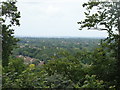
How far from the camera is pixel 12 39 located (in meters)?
9.70

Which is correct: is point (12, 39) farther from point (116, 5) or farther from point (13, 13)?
point (116, 5)

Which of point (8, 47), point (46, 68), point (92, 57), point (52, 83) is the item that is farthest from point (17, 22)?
point (52, 83)

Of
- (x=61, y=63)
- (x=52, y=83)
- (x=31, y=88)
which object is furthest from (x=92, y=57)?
(x=31, y=88)

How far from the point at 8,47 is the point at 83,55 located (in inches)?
153

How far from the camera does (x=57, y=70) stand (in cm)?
642

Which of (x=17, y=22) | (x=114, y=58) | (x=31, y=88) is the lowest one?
(x=31, y=88)

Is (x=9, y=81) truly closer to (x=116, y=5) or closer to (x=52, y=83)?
(x=52, y=83)

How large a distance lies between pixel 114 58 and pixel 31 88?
2796 mm

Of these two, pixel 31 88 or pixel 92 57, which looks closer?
pixel 31 88

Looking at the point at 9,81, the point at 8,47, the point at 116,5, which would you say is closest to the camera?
the point at 9,81

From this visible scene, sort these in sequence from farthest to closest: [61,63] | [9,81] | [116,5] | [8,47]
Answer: [8,47], [116,5], [61,63], [9,81]

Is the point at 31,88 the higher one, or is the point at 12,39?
the point at 12,39

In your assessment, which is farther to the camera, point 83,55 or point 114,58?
point 83,55

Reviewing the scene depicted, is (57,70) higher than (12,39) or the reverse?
the reverse
